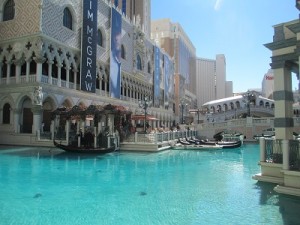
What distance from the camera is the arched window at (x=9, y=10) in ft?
77.3

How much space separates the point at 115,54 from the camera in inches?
1216

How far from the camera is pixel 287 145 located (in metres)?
6.97

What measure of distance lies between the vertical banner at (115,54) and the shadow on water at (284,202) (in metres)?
24.2

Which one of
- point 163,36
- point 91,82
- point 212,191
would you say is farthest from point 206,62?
point 212,191

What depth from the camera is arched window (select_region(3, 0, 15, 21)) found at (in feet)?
77.3

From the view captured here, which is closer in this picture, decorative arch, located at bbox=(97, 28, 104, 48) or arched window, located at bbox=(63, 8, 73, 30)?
arched window, located at bbox=(63, 8, 73, 30)

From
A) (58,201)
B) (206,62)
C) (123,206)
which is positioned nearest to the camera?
(123,206)

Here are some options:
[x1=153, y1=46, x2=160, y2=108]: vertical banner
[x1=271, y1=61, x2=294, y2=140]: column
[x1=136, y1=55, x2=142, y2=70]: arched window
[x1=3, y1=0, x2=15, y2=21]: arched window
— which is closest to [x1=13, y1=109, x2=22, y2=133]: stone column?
[x1=3, y1=0, x2=15, y2=21]: arched window

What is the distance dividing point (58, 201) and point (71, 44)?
20395mm

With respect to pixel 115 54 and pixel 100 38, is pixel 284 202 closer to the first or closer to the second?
pixel 100 38

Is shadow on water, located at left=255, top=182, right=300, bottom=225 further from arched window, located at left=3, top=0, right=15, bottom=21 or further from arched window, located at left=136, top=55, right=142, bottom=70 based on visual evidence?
arched window, located at left=136, top=55, right=142, bottom=70

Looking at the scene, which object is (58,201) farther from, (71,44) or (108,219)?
(71,44)

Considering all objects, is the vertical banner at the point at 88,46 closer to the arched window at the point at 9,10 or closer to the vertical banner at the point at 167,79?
the arched window at the point at 9,10

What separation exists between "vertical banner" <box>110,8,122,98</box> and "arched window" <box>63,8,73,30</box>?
5.55 meters
